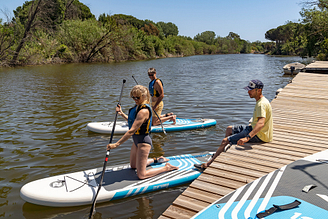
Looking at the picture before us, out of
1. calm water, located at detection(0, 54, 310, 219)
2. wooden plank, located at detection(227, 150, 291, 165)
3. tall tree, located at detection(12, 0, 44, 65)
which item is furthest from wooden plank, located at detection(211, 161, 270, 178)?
tall tree, located at detection(12, 0, 44, 65)

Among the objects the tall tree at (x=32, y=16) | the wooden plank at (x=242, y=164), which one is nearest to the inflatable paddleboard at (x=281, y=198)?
the wooden plank at (x=242, y=164)

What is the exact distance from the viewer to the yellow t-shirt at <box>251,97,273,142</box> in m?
4.48

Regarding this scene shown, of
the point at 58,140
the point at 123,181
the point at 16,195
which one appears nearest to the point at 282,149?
the point at 123,181

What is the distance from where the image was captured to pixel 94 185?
4543mm

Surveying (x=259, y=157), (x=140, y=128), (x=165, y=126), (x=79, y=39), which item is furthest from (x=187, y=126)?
(x=79, y=39)

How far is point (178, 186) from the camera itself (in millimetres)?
5023

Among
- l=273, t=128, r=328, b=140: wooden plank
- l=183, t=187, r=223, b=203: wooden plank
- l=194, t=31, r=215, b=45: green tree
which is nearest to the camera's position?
l=183, t=187, r=223, b=203: wooden plank

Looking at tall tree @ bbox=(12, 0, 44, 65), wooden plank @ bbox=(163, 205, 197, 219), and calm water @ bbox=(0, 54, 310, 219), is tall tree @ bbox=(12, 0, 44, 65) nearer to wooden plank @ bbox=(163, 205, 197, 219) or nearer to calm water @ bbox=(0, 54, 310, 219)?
calm water @ bbox=(0, 54, 310, 219)

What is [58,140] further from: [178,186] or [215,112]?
[215,112]

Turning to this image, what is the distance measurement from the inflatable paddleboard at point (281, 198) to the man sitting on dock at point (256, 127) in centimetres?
101

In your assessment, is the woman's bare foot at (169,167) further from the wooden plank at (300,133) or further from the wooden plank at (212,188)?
the wooden plank at (300,133)

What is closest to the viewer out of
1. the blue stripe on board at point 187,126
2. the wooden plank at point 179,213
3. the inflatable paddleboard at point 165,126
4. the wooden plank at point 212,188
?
the wooden plank at point 179,213

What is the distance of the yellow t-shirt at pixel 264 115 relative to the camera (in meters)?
4.48

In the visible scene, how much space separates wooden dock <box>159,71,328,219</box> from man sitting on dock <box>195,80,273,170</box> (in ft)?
0.56
